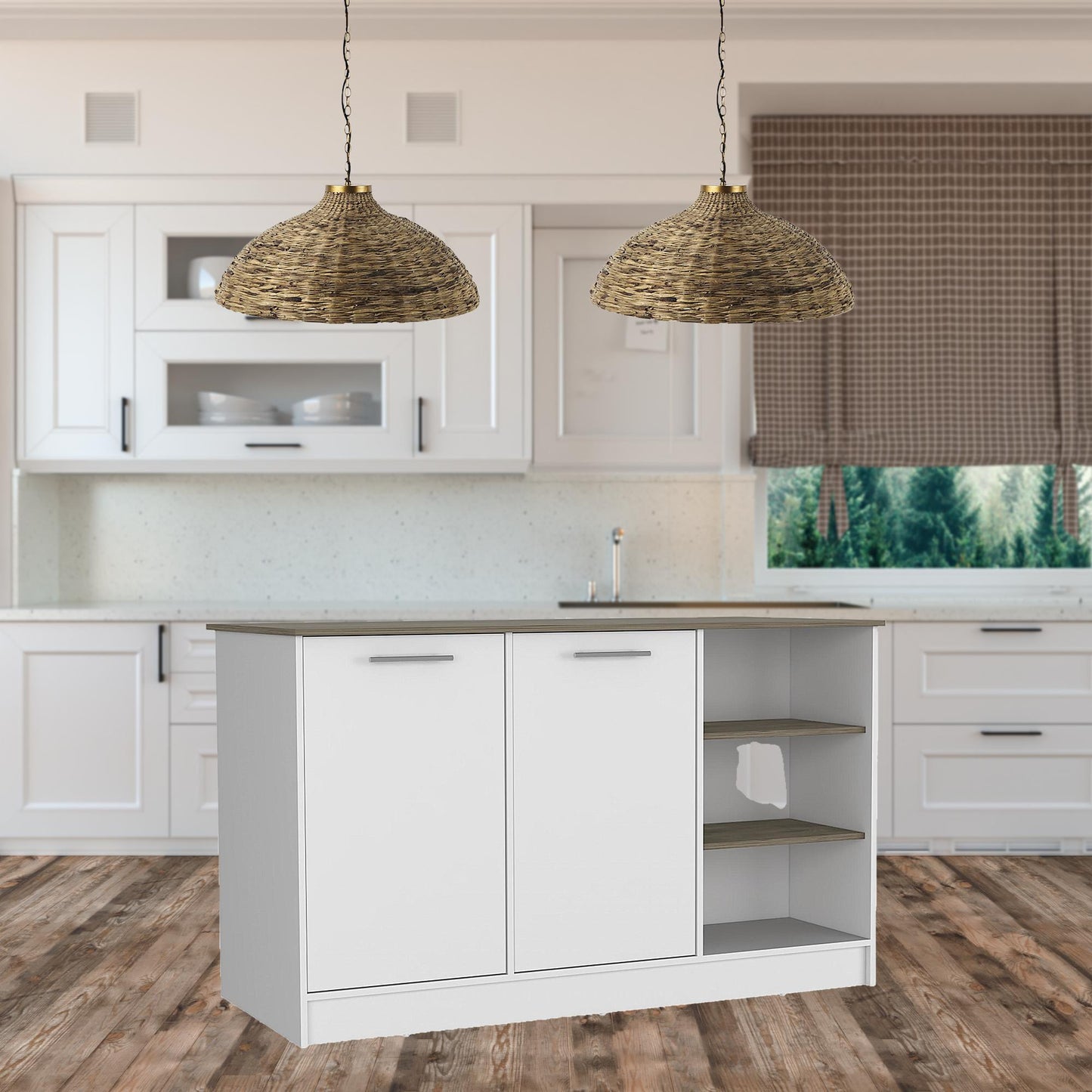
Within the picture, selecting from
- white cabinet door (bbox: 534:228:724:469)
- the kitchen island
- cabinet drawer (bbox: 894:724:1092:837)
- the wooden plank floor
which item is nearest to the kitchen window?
white cabinet door (bbox: 534:228:724:469)

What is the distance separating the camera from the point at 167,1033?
2.78 metres

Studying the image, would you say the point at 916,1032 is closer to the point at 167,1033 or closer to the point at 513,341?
the point at 167,1033

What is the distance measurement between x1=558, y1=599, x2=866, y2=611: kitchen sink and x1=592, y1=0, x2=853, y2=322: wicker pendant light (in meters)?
1.91

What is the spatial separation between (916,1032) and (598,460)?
2.57m

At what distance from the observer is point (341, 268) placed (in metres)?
2.54

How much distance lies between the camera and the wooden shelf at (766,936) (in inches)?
118

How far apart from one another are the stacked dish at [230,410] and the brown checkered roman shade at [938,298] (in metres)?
1.88

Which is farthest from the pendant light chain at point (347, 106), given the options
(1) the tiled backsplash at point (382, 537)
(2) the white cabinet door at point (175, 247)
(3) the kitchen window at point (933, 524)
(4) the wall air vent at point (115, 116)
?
(3) the kitchen window at point (933, 524)

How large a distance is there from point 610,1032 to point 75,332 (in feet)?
10.2

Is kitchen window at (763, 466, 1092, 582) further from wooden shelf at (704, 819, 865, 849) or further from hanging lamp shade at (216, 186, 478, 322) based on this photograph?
hanging lamp shade at (216, 186, 478, 322)

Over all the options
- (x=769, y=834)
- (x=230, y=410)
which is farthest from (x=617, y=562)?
(x=769, y=834)

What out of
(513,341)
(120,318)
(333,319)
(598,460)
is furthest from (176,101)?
(333,319)

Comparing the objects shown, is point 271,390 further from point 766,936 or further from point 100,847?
point 766,936

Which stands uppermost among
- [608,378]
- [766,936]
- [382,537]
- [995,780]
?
[608,378]
